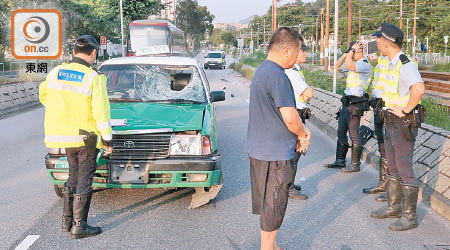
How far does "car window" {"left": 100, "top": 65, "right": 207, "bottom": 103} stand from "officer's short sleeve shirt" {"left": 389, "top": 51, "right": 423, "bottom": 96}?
101 inches

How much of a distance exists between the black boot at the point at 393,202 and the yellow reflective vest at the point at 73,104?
300 cm

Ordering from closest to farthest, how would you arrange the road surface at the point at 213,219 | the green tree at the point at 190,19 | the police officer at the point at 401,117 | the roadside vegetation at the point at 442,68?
the road surface at the point at 213,219, the police officer at the point at 401,117, the roadside vegetation at the point at 442,68, the green tree at the point at 190,19

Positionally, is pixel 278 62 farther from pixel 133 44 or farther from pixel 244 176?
pixel 133 44

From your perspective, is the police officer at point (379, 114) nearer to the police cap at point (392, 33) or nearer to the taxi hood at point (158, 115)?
the police cap at point (392, 33)

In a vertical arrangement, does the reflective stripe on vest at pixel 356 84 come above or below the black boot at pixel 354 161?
above

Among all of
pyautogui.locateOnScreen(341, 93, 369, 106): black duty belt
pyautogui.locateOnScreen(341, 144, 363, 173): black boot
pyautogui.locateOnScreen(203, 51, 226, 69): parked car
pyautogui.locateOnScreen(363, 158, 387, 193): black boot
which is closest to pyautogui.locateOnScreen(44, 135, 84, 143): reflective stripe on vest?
pyautogui.locateOnScreen(363, 158, 387, 193): black boot

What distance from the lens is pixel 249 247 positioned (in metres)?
4.59

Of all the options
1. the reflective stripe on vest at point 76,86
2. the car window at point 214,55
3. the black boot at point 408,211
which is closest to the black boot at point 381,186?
the black boot at point 408,211

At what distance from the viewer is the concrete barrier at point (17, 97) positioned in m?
16.2

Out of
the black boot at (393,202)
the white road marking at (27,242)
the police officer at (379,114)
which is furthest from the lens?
the police officer at (379,114)

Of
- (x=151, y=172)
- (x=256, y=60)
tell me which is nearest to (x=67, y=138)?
(x=151, y=172)

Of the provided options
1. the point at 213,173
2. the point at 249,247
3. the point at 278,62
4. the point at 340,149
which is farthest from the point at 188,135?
the point at 340,149

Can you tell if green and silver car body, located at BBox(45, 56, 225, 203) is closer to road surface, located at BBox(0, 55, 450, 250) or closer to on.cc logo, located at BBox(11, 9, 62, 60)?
road surface, located at BBox(0, 55, 450, 250)

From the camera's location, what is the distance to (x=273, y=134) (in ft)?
12.5
